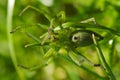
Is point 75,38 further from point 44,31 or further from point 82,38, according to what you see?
point 44,31

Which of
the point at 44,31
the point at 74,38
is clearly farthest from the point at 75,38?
the point at 44,31

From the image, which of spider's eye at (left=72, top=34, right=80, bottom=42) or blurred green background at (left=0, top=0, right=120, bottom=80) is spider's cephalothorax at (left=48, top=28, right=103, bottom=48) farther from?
blurred green background at (left=0, top=0, right=120, bottom=80)

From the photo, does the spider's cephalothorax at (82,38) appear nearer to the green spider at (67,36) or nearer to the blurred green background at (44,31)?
the green spider at (67,36)

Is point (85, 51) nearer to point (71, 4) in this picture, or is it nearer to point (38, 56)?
point (38, 56)

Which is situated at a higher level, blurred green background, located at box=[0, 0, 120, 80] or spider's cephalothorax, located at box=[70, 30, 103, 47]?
spider's cephalothorax, located at box=[70, 30, 103, 47]

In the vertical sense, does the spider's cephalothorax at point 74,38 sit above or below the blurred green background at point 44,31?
above

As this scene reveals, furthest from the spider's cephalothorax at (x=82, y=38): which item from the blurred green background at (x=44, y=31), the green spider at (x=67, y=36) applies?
the blurred green background at (x=44, y=31)

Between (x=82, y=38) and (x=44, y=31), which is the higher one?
(x=82, y=38)

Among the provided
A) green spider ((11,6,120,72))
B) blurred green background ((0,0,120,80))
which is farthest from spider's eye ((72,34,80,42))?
blurred green background ((0,0,120,80))

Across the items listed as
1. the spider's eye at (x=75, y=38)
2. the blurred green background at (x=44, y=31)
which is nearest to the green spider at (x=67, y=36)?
the spider's eye at (x=75, y=38)

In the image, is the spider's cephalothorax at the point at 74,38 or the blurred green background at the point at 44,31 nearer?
the spider's cephalothorax at the point at 74,38

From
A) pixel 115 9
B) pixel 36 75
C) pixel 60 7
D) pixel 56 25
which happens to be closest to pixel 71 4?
pixel 60 7
